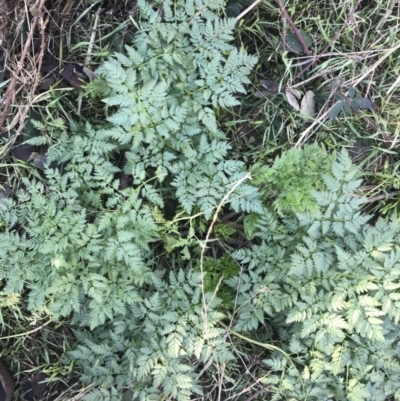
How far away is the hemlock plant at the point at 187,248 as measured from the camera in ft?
8.24

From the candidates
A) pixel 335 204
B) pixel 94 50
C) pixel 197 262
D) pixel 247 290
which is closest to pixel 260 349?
pixel 247 290

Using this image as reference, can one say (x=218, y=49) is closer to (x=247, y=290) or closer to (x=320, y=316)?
(x=247, y=290)

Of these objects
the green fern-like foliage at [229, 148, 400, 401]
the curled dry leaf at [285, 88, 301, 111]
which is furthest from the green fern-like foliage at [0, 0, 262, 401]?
the curled dry leaf at [285, 88, 301, 111]

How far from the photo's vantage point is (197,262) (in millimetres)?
2791

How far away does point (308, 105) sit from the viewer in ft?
9.73

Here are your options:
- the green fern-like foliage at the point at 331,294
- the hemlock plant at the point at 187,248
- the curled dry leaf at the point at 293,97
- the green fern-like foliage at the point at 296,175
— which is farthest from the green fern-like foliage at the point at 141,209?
the curled dry leaf at the point at 293,97

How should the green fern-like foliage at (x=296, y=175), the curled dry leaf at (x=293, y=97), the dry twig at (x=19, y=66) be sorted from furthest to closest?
the curled dry leaf at (x=293, y=97) → the dry twig at (x=19, y=66) → the green fern-like foliage at (x=296, y=175)

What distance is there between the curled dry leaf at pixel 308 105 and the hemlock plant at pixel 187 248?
0.38m

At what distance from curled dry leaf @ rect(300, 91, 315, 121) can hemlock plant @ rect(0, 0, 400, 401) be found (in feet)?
1.23

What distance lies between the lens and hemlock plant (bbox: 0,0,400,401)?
8.24ft

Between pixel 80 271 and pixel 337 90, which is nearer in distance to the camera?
pixel 80 271

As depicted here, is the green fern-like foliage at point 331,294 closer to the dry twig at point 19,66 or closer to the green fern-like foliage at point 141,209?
the green fern-like foliage at point 141,209

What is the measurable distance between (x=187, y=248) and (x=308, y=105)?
112cm

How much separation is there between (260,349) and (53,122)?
1.78 metres
